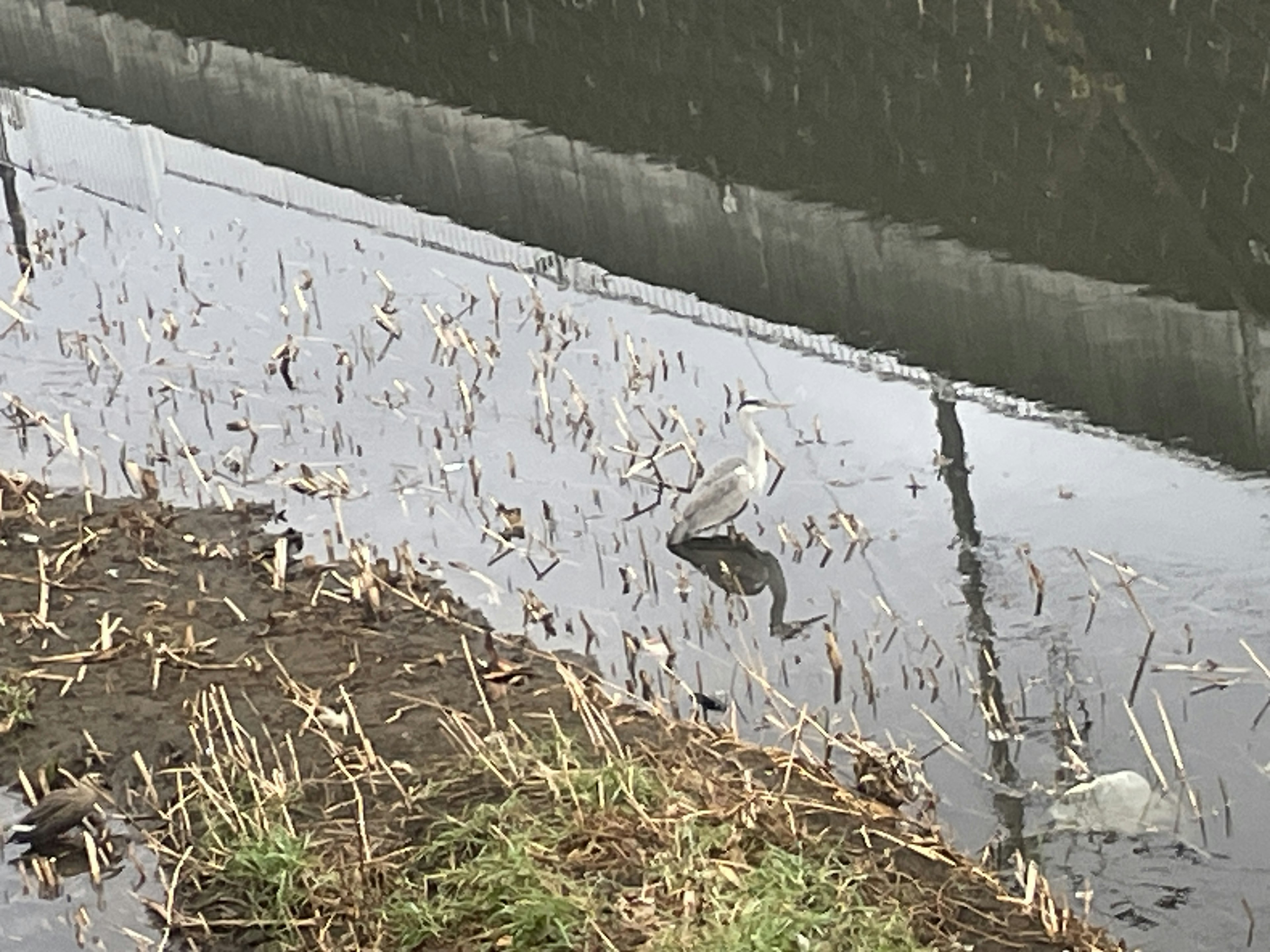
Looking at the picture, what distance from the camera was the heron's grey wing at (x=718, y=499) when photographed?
834 centimetres

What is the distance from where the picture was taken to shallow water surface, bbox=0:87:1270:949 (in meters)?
6.66

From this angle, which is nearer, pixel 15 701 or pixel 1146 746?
pixel 1146 746

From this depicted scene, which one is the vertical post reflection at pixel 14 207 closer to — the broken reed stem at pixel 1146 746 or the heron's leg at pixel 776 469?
the heron's leg at pixel 776 469

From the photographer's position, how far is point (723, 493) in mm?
8352

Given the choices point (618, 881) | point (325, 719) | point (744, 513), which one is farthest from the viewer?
point (744, 513)

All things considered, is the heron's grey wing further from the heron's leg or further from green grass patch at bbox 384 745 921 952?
green grass patch at bbox 384 745 921 952

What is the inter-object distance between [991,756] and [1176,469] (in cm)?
295

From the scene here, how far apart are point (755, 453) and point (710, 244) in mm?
4496

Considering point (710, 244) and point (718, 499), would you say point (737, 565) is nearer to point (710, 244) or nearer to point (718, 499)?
point (718, 499)

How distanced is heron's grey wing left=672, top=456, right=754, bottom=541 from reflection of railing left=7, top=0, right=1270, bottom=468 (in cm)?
229

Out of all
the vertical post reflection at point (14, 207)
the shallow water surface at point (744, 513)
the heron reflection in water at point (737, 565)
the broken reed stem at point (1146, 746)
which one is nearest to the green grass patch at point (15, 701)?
the shallow water surface at point (744, 513)

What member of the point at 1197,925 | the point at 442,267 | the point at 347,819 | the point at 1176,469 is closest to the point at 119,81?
the point at 442,267

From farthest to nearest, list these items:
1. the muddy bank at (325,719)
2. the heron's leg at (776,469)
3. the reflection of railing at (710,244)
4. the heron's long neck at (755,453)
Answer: the reflection of railing at (710,244), the heron's leg at (776,469), the heron's long neck at (755,453), the muddy bank at (325,719)

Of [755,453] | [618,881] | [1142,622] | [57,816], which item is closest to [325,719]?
[57,816]
